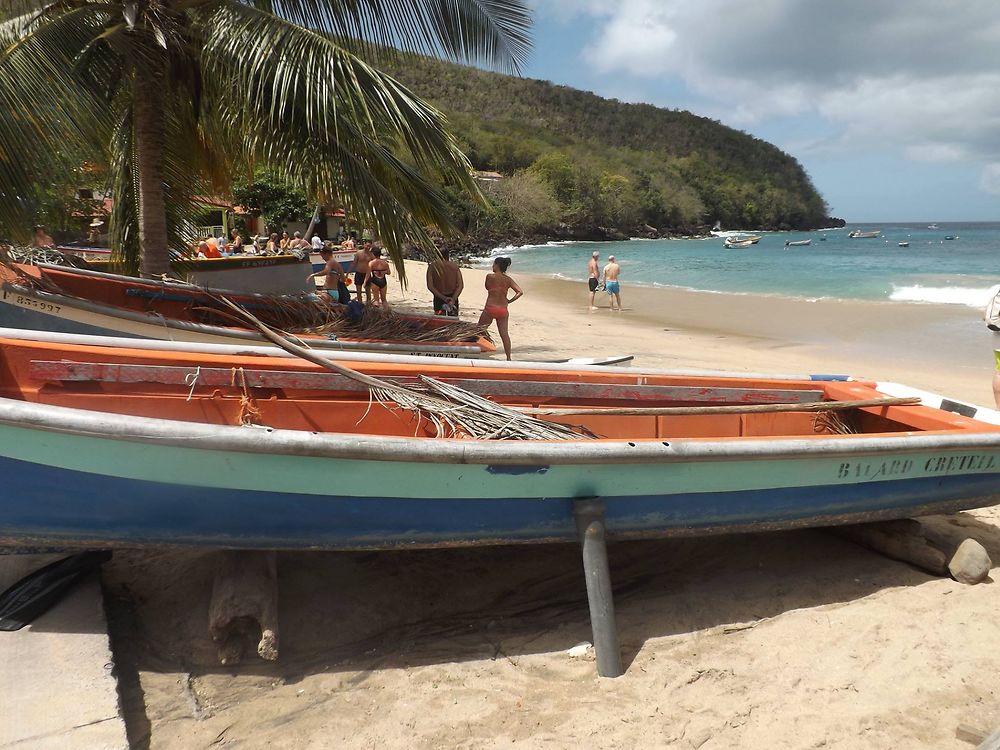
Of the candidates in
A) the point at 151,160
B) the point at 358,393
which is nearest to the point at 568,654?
the point at 358,393

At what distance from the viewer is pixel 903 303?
18344mm

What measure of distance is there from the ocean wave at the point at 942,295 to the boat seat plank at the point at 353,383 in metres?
16.0

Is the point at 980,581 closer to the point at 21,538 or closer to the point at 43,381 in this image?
the point at 21,538

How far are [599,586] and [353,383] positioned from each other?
1883 millimetres

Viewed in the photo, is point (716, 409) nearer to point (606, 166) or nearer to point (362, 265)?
point (362, 265)

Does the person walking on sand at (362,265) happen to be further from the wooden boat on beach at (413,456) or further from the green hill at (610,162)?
the green hill at (610,162)

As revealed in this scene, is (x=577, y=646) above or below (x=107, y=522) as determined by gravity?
below

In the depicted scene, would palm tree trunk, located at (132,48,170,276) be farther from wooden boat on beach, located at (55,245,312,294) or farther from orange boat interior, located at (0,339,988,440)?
orange boat interior, located at (0,339,988,440)

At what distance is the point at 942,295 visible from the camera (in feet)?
64.4

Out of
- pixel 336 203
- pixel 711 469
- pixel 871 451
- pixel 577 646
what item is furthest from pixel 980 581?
pixel 336 203

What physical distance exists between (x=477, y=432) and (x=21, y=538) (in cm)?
202

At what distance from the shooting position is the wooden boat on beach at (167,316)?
6930 mm

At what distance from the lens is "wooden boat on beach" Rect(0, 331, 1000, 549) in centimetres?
283

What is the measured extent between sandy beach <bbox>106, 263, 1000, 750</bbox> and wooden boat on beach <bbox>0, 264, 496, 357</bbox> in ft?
10.6
